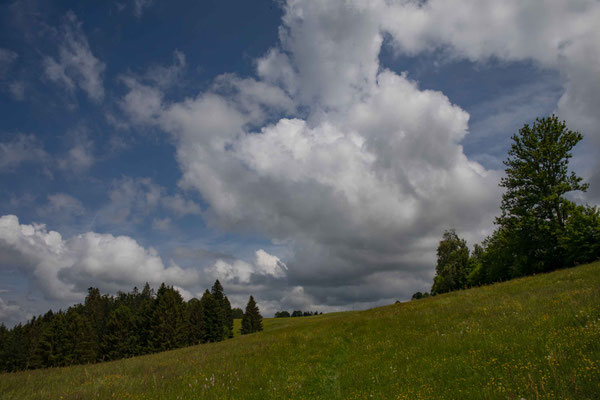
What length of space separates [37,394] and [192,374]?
4937mm

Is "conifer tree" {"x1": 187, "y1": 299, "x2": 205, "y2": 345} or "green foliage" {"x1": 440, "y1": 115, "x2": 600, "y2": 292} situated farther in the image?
"conifer tree" {"x1": 187, "y1": 299, "x2": 205, "y2": 345}

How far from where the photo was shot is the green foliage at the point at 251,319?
10325 cm

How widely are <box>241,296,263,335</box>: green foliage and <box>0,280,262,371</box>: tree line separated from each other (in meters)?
15.1

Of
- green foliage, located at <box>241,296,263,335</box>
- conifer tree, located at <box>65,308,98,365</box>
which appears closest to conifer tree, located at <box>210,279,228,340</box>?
green foliage, located at <box>241,296,263,335</box>

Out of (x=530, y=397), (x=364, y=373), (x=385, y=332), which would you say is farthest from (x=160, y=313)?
(x=530, y=397)

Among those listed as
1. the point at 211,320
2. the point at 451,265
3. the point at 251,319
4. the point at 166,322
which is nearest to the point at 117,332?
the point at 166,322

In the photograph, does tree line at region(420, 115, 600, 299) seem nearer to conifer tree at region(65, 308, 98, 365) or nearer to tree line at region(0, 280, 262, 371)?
tree line at region(0, 280, 262, 371)

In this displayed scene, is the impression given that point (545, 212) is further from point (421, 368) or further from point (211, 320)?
point (211, 320)

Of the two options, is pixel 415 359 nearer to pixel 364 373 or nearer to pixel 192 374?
pixel 364 373

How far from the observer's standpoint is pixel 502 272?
140 feet

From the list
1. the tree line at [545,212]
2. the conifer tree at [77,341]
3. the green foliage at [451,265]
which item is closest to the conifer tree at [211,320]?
the conifer tree at [77,341]

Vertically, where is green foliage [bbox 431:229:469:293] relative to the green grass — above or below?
above

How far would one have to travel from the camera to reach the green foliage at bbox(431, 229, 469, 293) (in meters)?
67.3

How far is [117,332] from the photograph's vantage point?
7094cm
